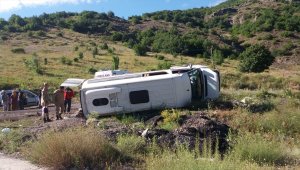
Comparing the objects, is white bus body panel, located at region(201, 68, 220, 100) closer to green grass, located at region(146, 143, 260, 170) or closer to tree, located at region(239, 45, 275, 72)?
green grass, located at region(146, 143, 260, 170)

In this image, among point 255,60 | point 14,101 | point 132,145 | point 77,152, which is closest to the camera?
point 77,152

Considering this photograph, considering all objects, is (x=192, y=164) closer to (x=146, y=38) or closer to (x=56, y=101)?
(x=56, y=101)


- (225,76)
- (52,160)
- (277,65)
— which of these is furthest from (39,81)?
(277,65)

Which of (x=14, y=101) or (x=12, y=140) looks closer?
(x=12, y=140)

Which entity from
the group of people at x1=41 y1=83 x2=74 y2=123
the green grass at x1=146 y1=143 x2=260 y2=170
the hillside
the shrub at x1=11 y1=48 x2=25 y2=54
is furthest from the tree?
the green grass at x1=146 y1=143 x2=260 y2=170

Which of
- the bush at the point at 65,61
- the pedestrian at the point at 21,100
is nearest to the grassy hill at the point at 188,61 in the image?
the bush at the point at 65,61

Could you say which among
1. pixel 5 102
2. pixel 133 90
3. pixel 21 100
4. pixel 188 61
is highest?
pixel 133 90

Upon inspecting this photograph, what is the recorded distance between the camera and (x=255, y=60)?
Result: 6178 cm

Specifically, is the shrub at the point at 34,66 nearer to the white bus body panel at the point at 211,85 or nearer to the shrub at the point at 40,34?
the white bus body panel at the point at 211,85

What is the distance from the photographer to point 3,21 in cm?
10631

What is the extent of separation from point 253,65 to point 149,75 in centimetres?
4301

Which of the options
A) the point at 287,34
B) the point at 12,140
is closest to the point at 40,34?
the point at 287,34

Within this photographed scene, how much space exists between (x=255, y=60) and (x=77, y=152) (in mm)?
53887

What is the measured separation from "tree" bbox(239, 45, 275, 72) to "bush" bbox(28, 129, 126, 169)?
50764 mm
